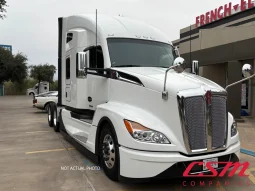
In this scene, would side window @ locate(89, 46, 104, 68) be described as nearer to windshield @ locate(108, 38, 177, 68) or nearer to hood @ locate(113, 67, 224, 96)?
windshield @ locate(108, 38, 177, 68)

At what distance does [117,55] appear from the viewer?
18.6ft

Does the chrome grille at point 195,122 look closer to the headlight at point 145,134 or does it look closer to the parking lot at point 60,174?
the headlight at point 145,134

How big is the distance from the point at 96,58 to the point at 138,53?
33.9 inches

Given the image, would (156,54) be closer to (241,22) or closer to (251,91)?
(251,91)

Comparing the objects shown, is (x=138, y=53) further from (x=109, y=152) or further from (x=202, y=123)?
(x=202, y=123)

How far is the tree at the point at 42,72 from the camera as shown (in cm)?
5244

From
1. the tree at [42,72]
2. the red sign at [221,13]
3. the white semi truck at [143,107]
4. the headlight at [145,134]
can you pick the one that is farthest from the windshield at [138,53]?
the tree at [42,72]

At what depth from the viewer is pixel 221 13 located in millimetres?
22312

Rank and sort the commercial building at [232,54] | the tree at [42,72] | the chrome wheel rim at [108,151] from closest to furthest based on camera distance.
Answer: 1. the chrome wheel rim at [108,151]
2. the commercial building at [232,54]
3. the tree at [42,72]

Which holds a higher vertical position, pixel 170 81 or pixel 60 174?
pixel 170 81

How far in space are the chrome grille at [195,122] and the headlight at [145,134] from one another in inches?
14.3

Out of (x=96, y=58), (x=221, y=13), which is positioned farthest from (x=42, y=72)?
(x=96, y=58)

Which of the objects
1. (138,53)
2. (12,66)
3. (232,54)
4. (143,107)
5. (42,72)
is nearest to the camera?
(143,107)

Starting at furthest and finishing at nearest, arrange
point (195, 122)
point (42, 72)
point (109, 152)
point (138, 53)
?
point (42, 72)
point (138, 53)
point (109, 152)
point (195, 122)
